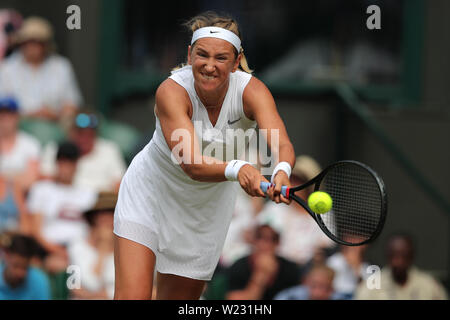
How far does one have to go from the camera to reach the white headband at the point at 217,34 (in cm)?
369

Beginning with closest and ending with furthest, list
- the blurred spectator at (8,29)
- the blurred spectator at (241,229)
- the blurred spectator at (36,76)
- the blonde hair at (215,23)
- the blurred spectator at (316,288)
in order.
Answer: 1. the blonde hair at (215,23)
2. the blurred spectator at (316,288)
3. the blurred spectator at (241,229)
4. the blurred spectator at (36,76)
5. the blurred spectator at (8,29)

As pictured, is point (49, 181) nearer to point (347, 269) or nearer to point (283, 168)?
point (347, 269)

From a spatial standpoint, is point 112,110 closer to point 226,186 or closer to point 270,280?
point 270,280

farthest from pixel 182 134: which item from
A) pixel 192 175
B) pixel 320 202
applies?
pixel 320 202

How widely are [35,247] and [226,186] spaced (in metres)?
2.15

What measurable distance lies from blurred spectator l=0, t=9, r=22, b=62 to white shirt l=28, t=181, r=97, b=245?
1.93 metres

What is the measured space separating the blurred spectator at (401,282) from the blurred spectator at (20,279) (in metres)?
2.06

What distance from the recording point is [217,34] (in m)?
3.69

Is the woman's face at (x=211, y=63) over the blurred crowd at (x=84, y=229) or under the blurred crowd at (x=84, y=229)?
over

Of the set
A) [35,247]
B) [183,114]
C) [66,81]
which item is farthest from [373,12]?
[183,114]

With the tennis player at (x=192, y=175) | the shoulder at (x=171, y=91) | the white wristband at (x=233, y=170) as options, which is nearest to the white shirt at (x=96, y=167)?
the tennis player at (x=192, y=175)

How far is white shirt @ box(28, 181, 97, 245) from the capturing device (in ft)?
20.0

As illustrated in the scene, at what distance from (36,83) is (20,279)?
2.63m

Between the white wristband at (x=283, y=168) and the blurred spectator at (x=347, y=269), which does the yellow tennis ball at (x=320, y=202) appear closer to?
the white wristband at (x=283, y=168)
